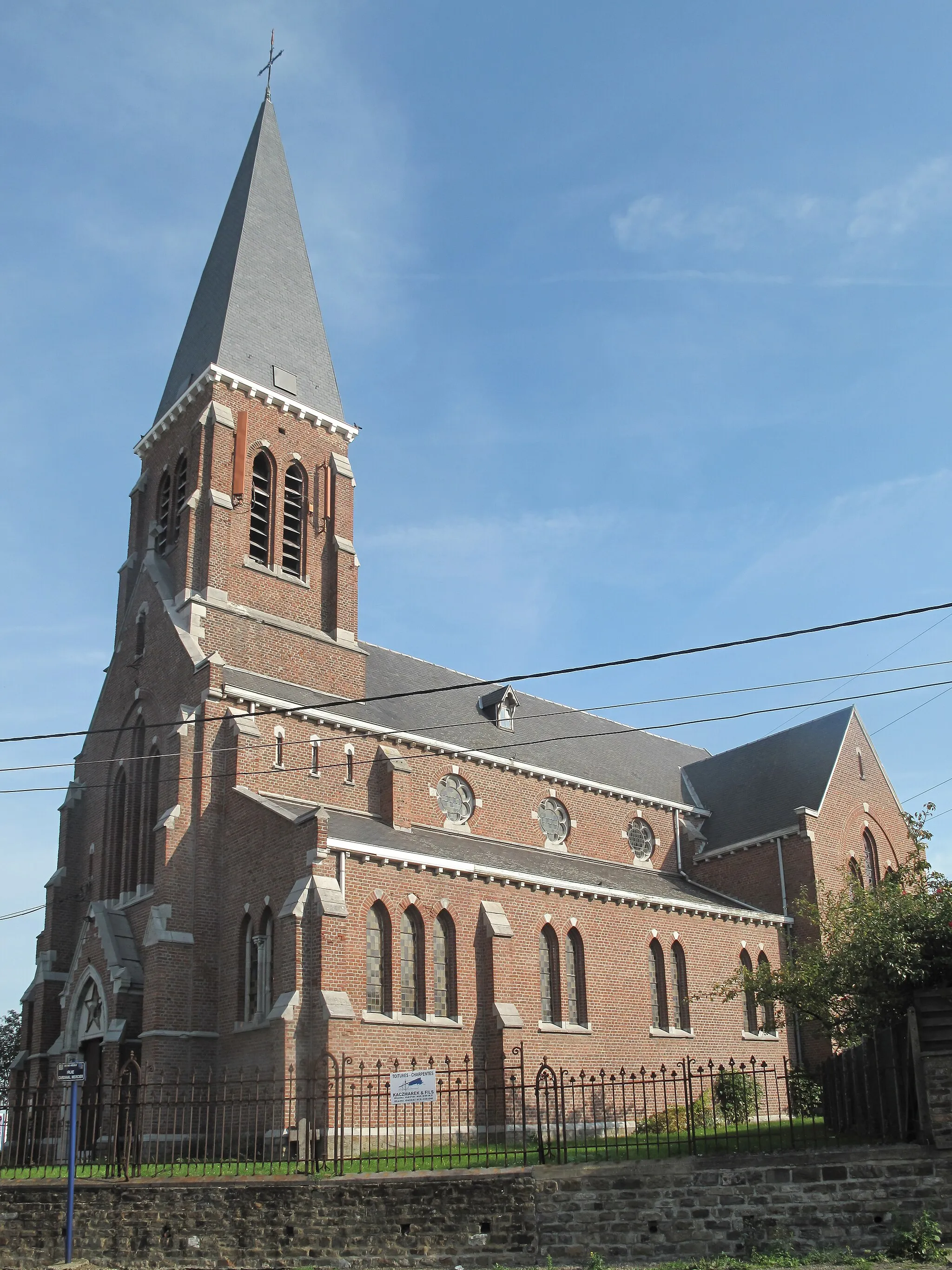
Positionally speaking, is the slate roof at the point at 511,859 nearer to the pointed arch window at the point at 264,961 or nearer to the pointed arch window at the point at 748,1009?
the pointed arch window at the point at 748,1009

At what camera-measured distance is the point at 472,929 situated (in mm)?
27766

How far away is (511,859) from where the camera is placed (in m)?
31.5

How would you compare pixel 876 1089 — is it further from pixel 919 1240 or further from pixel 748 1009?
pixel 748 1009

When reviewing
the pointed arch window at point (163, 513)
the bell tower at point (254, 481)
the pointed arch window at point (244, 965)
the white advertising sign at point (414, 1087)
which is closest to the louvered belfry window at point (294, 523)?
the bell tower at point (254, 481)

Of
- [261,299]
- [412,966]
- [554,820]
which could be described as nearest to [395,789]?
[412,966]

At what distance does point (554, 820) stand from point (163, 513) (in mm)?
15207

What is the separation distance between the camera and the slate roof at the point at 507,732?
32094mm

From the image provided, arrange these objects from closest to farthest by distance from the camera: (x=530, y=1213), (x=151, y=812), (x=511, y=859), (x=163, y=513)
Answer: (x=530, y=1213) → (x=151, y=812) → (x=511, y=859) → (x=163, y=513)

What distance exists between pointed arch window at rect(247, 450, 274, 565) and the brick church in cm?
9

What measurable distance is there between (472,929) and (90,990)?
9469 millimetres

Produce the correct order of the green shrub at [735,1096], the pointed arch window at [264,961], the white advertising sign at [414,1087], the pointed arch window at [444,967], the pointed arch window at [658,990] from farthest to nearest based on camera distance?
the pointed arch window at [658,990], the pointed arch window at [444,967], the pointed arch window at [264,961], the green shrub at [735,1096], the white advertising sign at [414,1087]

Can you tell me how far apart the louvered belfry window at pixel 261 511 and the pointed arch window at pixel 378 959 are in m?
12.1

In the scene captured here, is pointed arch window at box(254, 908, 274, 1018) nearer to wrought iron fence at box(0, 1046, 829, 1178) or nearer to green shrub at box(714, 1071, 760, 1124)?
wrought iron fence at box(0, 1046, 829, 1178)

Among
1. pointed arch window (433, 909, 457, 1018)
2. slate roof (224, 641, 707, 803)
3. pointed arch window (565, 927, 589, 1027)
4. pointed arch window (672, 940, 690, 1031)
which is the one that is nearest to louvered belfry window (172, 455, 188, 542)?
slate roof (224, 641, 707, 803)
